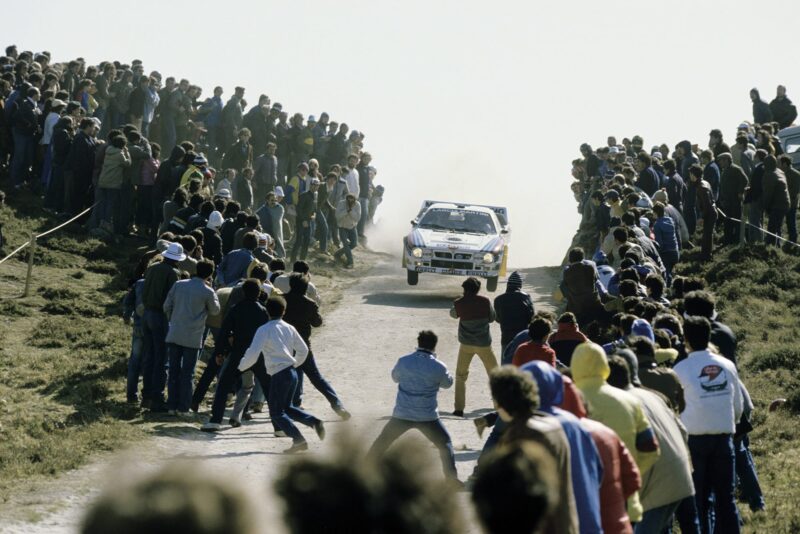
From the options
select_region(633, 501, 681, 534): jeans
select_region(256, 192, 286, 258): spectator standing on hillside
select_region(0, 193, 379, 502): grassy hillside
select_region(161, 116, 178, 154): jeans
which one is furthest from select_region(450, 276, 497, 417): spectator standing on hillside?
select_region(161, 116, 178, 154): jeans

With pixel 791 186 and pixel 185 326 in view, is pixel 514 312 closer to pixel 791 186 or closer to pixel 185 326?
pixel 185 326

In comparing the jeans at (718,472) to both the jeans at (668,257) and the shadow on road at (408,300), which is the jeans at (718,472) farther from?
the shadow on road at (408,300)

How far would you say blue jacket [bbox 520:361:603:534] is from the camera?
19.4ft

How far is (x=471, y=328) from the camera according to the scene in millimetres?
15773

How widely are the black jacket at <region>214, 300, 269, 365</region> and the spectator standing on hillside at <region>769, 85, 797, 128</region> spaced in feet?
75.3

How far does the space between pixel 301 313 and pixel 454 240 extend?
10.7m

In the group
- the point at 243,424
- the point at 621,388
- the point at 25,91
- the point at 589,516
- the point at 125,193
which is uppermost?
the point at 25,91

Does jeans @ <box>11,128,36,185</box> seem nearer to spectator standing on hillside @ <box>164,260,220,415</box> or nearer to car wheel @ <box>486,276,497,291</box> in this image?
car wheel @ <box>486,276,497,291</box>

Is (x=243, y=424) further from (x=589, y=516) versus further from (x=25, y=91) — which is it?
(x=25, y=91)

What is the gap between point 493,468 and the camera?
12.5ft

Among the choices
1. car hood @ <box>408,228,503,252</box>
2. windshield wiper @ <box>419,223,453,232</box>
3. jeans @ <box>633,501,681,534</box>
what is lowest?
jeans @ <box>633,501,681,534</box>

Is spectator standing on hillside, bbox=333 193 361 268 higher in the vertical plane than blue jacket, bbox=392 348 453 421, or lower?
higher

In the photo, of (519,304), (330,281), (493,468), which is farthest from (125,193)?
(493,468)

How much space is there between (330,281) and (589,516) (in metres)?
21.3
